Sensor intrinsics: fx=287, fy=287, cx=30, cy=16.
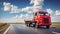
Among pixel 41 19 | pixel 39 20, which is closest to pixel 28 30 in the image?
pixel 39 20

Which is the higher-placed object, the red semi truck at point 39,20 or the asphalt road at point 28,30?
the red semi truck at point 39,20

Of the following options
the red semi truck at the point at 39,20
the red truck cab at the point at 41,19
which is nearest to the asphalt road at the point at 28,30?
the red semi truck at the point at 39,20

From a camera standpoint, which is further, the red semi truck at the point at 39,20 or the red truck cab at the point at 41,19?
the red truck cab at the point at 41,19

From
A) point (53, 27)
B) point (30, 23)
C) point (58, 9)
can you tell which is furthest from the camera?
point (30, 23)

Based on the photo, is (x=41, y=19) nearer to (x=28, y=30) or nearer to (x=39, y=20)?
(x=39, y=20)

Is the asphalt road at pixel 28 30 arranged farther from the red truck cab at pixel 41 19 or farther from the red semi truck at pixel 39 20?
the red truck cab at pixel 41 19

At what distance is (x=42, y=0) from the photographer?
33.8 feet

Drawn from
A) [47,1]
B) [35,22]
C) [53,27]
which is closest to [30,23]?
[35,22]

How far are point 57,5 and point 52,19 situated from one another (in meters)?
0.64

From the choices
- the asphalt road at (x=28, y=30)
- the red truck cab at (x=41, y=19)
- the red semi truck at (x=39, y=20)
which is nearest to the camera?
the asphalt road at (x=28, y=30)

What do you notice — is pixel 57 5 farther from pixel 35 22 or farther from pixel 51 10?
pixel 35 22

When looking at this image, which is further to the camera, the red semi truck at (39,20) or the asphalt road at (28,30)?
the red semi truck at (39,20)

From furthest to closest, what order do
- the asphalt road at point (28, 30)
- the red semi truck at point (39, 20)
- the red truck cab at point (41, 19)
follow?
the red truck cab at point (41, 19), the red semi truck at point (39, 20), the asphalt road at point (28, 30)

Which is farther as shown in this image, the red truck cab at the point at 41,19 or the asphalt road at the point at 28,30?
the red truck cab at the point at 41,19
